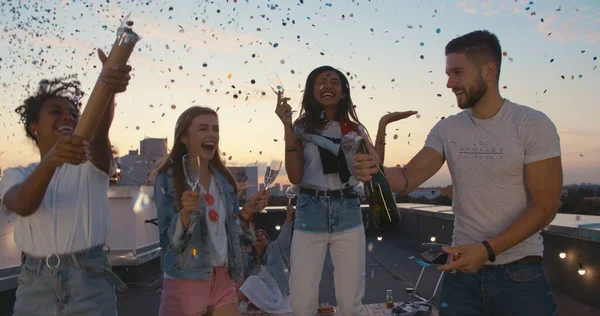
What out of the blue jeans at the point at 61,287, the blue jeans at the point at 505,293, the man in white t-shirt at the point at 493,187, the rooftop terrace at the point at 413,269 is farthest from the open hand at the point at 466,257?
the rooftop terrace at the point at 413,269

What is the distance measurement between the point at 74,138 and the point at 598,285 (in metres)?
5.38

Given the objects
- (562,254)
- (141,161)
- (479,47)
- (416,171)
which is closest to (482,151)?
(416,171)

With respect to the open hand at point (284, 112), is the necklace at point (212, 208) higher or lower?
lower

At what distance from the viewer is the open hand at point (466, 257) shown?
225cm

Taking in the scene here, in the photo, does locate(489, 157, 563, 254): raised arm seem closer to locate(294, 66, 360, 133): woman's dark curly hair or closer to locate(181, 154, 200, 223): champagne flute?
locate(181, 154, 200, 223): champagne flute

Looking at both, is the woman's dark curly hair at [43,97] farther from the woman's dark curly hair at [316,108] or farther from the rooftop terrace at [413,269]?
the rooftop terrace at [413,269]

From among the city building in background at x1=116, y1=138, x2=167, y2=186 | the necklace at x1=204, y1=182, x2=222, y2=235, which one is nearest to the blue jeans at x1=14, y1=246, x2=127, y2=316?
the necklace at x1=204, y1=182, x2=222, y2=235

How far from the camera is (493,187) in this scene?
255cm

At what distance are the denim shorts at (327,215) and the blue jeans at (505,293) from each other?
1.35 m

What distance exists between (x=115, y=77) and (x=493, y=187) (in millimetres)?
1717

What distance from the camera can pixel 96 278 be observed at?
2512mm

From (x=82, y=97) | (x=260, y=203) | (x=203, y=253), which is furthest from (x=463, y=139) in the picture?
(x=82, y=97)

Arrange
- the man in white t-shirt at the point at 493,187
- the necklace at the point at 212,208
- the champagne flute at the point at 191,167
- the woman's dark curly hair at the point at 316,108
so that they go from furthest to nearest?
the woman's dark curly hair at the point at 316,108, the necklace at the point at 212,208, the champagne flute at the point at 191,167, the man in white t-shirt at the point at 493,187

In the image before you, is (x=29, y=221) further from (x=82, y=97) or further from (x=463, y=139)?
(x=463, y=139)
